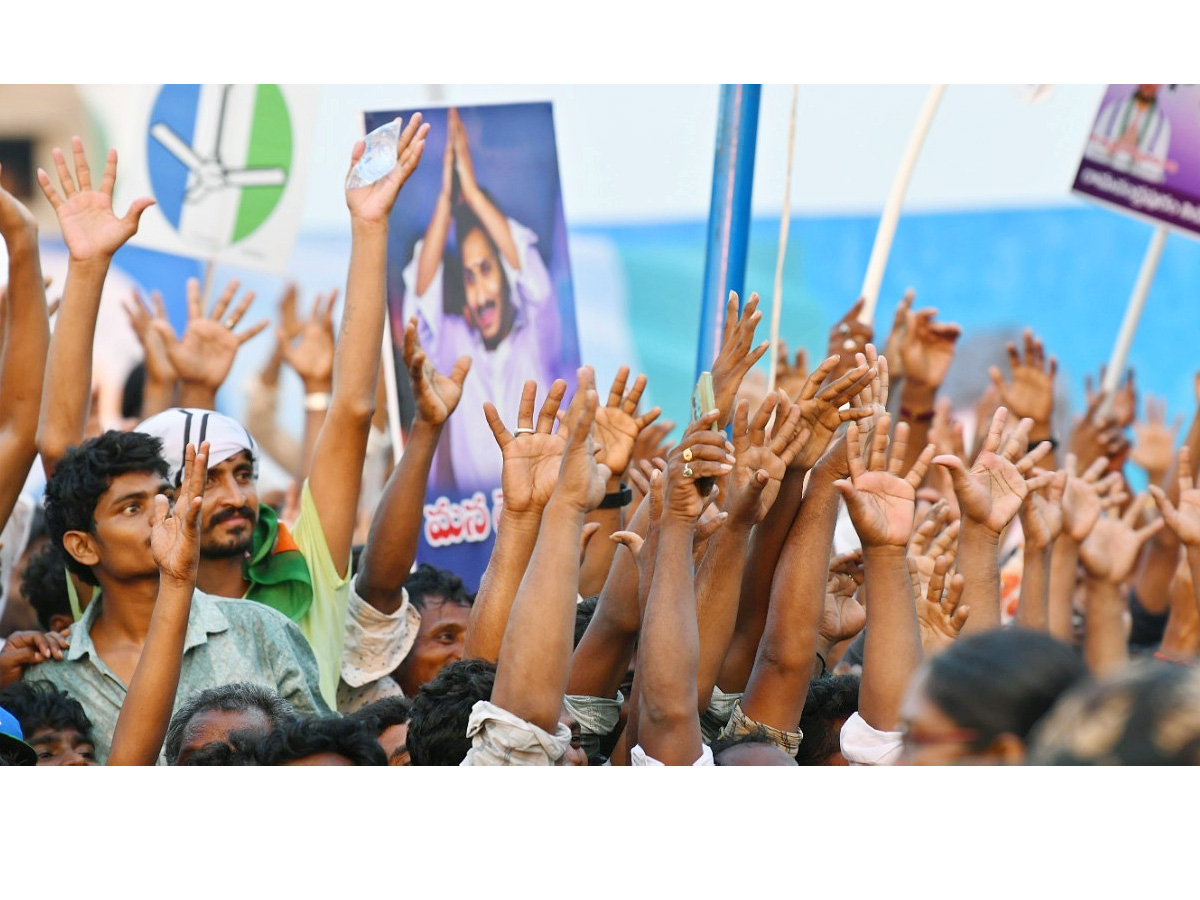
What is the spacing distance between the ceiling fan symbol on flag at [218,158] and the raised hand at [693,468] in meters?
2.42

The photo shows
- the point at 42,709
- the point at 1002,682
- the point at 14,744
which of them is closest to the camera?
the point at 1002,682

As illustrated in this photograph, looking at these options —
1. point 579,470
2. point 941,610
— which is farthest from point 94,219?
point 941,610

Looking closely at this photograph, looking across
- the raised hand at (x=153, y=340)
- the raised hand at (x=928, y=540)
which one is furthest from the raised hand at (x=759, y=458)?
the raised hand at (x=153, y=340)

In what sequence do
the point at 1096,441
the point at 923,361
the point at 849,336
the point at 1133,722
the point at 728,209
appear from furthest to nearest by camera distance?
the point at 1096,441
the point at 923,361
the point at 849,336
the point at 728,209
the point at 1133,722

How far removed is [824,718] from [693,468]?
0.69 metres

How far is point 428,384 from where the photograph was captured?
10.0 feet

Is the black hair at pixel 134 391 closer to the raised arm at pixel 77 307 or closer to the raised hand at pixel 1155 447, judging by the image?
the raised arm at pixel 77 307

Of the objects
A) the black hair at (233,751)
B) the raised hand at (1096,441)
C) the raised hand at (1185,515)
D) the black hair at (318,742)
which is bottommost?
the black hair at (233,751)

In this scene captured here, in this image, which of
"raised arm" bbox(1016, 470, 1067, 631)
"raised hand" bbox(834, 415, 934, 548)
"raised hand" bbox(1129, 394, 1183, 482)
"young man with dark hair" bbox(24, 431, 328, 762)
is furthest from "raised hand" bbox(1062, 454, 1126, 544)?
"young man with dark hair" bbox(24, 431, 328, 762)

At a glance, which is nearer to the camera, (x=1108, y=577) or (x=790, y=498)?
(x=790, y=498)

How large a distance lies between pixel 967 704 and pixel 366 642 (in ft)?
6.15

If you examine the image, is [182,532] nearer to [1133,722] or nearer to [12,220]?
[12,220]

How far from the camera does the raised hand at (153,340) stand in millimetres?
4188

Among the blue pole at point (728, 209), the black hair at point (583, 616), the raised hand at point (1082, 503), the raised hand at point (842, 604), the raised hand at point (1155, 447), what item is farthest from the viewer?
the raised hand at point (1155, 447)
